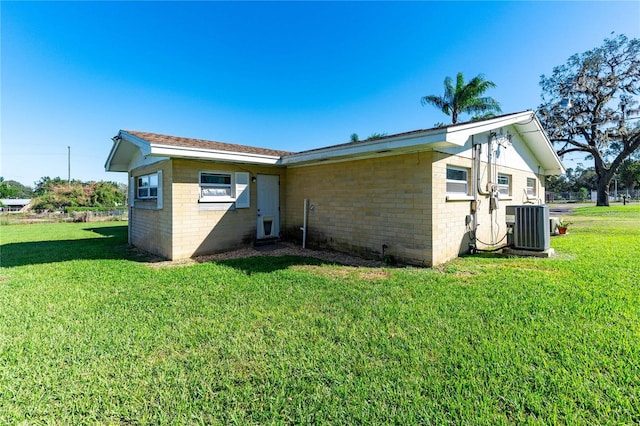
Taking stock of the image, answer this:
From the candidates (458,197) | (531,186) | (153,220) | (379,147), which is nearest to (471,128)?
(458,197)

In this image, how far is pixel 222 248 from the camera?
822cm

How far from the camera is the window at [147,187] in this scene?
8.58 metres

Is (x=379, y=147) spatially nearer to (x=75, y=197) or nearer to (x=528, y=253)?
(x=528, y=253)

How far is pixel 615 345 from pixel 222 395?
→ 3896 millimetres

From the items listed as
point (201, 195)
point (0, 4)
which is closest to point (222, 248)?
point (201, 195)

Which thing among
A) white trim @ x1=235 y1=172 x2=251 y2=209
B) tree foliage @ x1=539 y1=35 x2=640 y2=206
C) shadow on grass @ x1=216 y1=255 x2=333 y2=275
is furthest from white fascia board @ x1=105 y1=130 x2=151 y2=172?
tree foliage @ x1=539 y1=35 x2=640 y2=206

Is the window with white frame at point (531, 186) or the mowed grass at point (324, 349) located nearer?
the mowed grass at point (324, 349)

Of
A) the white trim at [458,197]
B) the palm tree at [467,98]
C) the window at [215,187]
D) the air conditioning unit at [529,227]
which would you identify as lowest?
the air conditioning unit at [529,227]

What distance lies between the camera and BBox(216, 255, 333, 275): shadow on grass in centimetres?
610

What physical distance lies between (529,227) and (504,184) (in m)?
2.80

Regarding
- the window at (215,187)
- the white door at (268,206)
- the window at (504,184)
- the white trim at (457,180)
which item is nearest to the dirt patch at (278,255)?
the white door at (268,206)

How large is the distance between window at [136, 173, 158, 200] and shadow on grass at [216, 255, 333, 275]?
12.2ft

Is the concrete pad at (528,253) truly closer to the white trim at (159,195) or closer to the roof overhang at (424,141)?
the roof overhang at (424,141)

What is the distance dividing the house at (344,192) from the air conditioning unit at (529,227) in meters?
0.80
